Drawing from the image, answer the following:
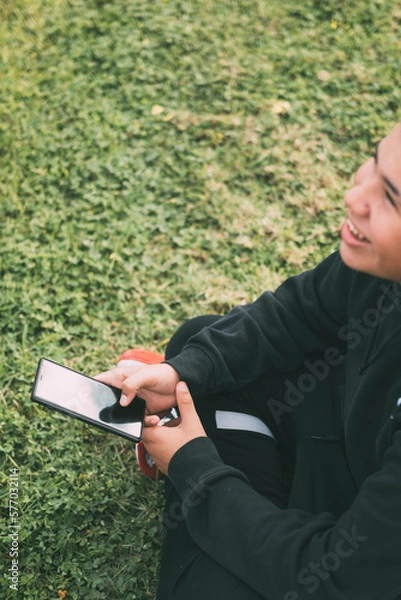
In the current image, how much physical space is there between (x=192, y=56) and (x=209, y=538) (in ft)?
9.25

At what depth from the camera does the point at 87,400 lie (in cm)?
200

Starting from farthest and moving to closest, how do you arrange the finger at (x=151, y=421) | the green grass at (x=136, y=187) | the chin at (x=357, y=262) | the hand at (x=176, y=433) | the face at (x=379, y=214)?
the green grass at (x=136, y=187)
the finger at (x=151, y=421)
the hand at (x=176, y=433)
the chin at (x=357, y=262)
the face at (x=379, y=214)

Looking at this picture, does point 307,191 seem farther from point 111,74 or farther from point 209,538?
point 209,538

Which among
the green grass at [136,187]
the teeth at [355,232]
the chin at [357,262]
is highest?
the teeth at [355,232]

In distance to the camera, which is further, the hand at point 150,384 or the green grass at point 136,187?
the green grass at point 136,187

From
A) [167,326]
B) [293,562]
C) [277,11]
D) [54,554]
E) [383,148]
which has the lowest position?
[54,554]

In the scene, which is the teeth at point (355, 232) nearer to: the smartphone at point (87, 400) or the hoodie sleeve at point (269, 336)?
the hoodie sleeve at point (269, 336)

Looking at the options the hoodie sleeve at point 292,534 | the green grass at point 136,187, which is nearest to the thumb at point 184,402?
the hoodie sleeve at point 292,534

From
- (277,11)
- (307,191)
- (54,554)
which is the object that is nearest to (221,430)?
(54,554)

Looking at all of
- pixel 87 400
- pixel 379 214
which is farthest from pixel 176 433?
pixel 379 214

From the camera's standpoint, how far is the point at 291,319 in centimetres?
210

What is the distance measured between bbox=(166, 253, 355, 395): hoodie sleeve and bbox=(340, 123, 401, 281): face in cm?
46

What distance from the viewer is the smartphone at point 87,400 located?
1.95 metres

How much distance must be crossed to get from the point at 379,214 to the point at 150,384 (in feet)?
2.91
